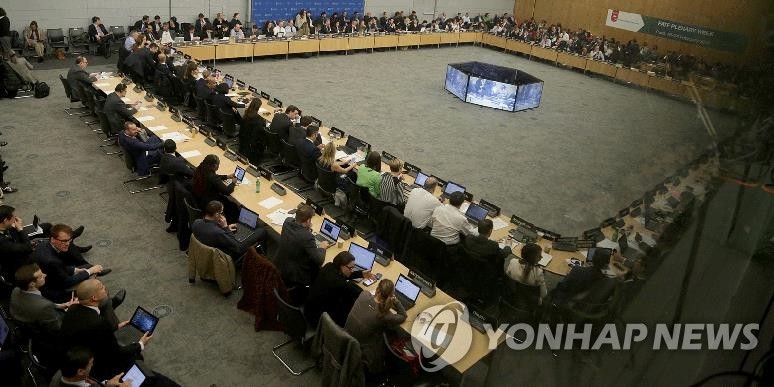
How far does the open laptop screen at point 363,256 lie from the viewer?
211 inches

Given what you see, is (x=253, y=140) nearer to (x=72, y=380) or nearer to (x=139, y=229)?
(x=139, y=229)

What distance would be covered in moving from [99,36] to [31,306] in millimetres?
→ 12334

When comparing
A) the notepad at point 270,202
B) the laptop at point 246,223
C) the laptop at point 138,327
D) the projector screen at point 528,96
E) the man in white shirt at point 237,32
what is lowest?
the laptop at point 138,327

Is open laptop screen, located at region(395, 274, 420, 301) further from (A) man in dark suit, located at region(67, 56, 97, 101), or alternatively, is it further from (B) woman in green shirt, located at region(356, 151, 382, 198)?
(A) man in dark suit, located at region(67, 56, 97, 101)

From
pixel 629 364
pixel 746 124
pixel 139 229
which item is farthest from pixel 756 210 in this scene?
pixel 139 229

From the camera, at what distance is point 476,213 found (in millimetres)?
6680

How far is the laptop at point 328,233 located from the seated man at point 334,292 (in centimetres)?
101

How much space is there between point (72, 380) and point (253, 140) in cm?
564

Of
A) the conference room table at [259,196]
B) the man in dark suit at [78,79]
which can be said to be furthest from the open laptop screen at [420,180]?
the man in dark suit at [78,79]

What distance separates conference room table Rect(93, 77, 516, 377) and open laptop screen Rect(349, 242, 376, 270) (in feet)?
0.29

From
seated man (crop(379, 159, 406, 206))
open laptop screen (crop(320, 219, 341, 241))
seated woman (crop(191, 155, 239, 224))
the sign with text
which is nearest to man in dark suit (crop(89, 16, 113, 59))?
seated woman (crop(191, 155, 239, 224))

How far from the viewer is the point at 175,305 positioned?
5.64 m

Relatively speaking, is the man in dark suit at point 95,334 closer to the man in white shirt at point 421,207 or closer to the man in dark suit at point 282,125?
the man in white shirt at point 421,207

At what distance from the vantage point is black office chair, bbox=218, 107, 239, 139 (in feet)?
30.8
